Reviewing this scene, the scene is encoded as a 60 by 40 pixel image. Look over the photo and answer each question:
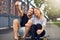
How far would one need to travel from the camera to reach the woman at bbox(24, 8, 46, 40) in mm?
4633

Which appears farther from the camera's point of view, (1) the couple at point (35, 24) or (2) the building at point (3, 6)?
(2) the building at point (3, 6)

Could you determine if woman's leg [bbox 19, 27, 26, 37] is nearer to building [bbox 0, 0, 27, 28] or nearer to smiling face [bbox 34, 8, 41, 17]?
smiling face [bbox 34, 8, 41, 17]

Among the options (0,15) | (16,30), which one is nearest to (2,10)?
(0,15)

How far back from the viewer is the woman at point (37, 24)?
4.63m

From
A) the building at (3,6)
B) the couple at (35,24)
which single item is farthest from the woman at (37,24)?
the building at (3,6)

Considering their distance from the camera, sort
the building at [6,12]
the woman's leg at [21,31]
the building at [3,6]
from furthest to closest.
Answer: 1. the building at [6,12]
2. the building at [3,6]
3. the woman's leg at [21,31]

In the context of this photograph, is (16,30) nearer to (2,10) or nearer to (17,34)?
(17,34)

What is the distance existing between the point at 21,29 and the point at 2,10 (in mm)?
7173

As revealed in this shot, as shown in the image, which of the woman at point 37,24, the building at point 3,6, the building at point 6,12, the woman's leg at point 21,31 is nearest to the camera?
the woman at point 37,24

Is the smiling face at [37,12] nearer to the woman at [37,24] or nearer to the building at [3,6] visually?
the woman at [37,24]

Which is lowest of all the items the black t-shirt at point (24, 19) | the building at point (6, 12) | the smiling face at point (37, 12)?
the building at point (6, 12)

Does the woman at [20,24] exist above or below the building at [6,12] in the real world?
above

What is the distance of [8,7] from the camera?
1275 centimetres

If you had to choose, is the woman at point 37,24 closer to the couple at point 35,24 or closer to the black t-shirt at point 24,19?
the couple at point 35,24
